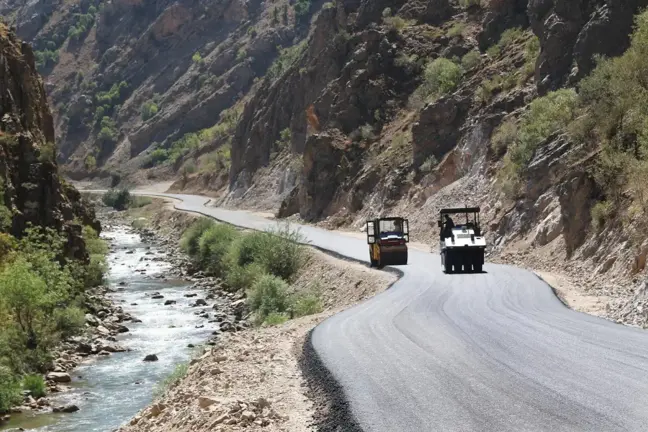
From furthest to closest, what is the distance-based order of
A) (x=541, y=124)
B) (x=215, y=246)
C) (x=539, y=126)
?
(x=215, y=246)
(x=539, y=126)
(x=541, y=124)

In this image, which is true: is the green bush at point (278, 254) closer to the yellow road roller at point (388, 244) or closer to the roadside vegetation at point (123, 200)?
the yellow road roller at point (388, 244)

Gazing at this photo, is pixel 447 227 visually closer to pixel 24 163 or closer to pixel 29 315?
pixel 29 315

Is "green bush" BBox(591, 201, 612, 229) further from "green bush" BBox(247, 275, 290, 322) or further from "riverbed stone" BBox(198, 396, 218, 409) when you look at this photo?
"riverbed stone" BBox(198, 396, 218, 409)

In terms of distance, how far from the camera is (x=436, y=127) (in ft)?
166

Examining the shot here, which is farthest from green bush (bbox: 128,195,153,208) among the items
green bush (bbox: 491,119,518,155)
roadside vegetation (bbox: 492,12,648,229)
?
roadside vegetation (bbox: 492,12,648,229)

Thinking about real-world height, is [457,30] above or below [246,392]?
above

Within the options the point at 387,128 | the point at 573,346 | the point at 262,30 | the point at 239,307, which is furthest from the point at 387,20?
the point at 262,30

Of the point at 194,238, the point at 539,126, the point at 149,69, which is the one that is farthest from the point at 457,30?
the point at 149,69

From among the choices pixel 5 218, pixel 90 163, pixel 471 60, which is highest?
pixel 471 60

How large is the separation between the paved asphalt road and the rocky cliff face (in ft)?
63.5

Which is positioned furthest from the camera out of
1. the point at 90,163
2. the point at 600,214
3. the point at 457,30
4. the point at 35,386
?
the point at 90,163

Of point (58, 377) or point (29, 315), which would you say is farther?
point (29, 315)

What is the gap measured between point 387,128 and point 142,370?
1545 inches

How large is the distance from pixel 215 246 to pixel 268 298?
58.8 feet
